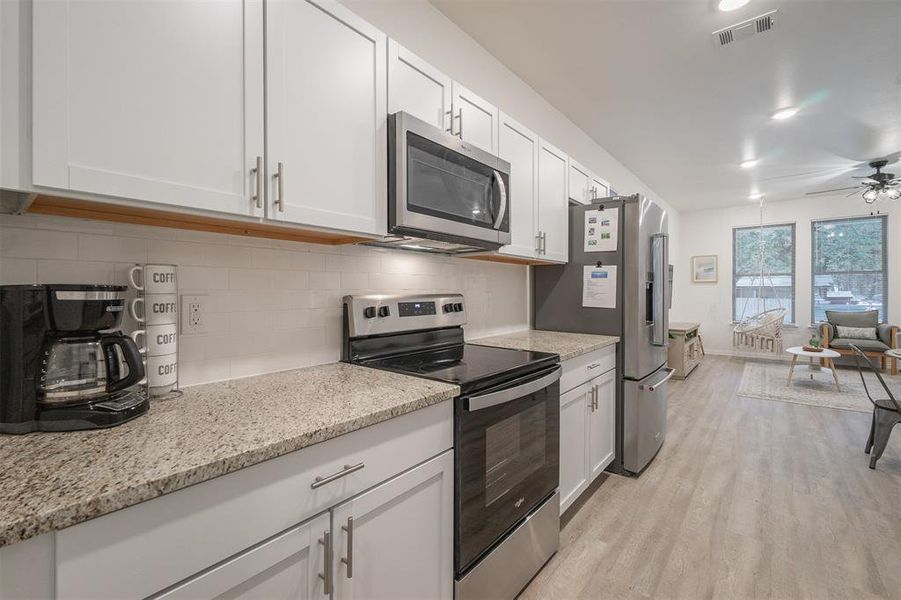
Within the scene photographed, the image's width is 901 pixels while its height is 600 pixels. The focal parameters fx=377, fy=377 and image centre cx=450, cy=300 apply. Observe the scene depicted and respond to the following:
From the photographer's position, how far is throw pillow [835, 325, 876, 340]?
5527 millimetres

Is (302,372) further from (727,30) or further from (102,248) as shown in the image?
(727,30)

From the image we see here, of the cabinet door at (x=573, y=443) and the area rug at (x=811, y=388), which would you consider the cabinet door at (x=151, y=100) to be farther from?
the area rug at (x=811, y=388)

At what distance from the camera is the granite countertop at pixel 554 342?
2049 millimetres

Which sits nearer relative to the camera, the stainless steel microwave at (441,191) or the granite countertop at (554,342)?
the stainless steel microwave at (441,191)

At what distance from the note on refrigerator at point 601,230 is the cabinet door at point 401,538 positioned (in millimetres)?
1940

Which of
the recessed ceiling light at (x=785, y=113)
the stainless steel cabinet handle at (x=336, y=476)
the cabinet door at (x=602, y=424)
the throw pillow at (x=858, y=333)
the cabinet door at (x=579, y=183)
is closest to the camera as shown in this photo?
the stainless steel cabinet handle at (x=336, y=476)

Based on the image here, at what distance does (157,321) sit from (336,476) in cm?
69

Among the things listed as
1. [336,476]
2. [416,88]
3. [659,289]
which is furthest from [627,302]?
[336,476]

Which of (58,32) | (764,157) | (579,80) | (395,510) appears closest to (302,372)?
(395,510)

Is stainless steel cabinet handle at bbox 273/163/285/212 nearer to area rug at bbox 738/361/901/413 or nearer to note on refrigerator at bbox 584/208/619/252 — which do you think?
note on refrigerator at bbox 584/208/619/252

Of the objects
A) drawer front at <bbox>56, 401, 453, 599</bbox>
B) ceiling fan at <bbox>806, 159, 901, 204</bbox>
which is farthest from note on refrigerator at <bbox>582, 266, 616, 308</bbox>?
ceiling fan at <bbox>806, 159, 901, 204</bbox>

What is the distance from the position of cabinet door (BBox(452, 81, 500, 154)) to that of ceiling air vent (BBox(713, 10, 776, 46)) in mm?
1568

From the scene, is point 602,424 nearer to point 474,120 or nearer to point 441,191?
point 441,191

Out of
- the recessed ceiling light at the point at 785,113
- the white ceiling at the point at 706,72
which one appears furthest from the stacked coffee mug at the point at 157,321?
the recessed ceiling light at the point at 785,113
